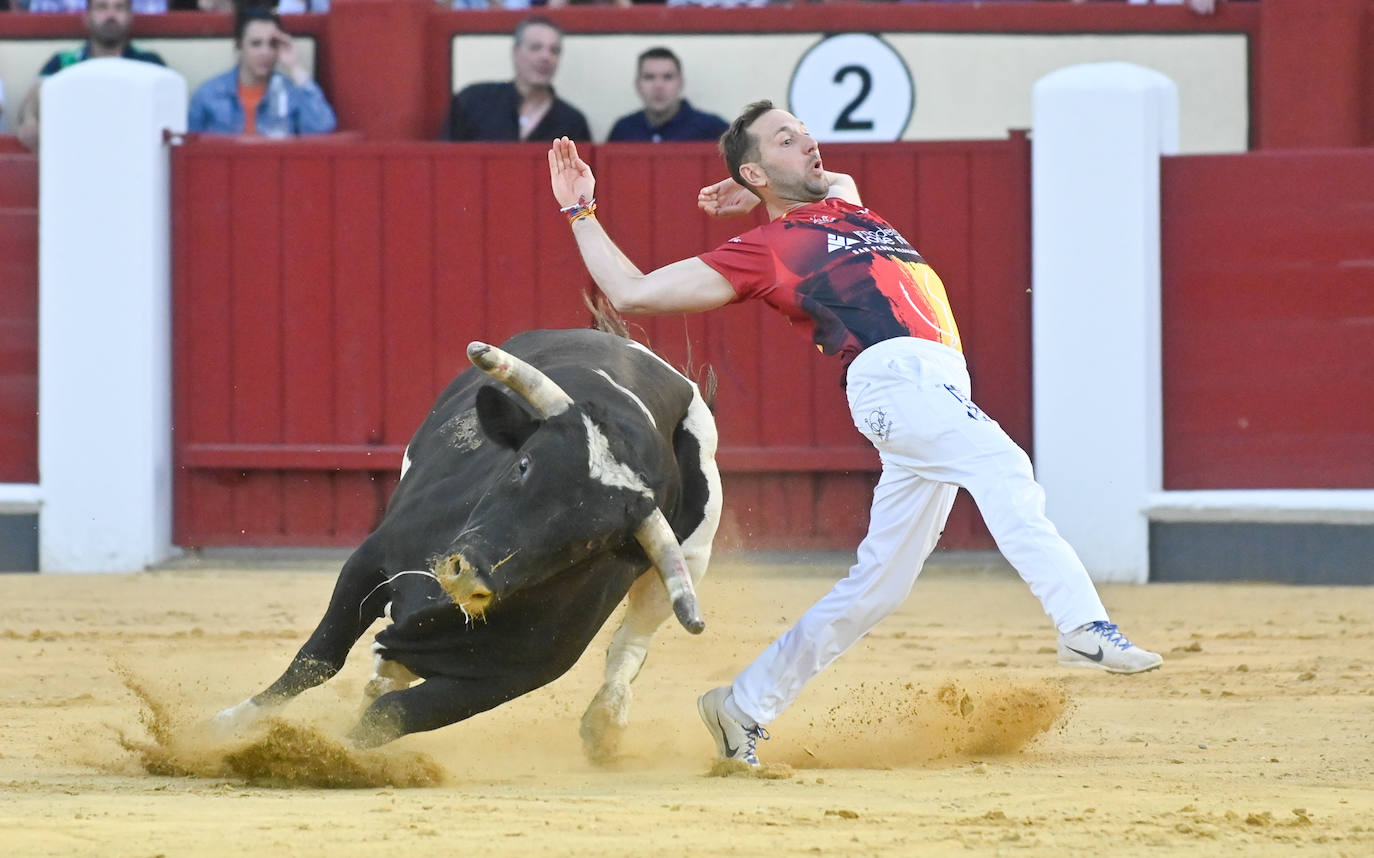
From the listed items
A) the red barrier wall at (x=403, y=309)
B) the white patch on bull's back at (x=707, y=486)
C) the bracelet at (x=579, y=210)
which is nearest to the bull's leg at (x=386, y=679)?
the white patch on bull's back at (x=707, y=486)

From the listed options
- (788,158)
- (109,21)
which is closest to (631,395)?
(788,158)

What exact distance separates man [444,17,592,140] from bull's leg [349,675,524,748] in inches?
205

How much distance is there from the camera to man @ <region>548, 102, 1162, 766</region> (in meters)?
4.30

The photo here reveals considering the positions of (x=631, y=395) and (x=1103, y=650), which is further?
(x=631, y=395)

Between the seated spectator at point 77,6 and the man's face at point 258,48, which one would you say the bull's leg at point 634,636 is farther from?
the seated spectator at point 77,6

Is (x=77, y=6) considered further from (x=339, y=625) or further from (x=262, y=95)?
(x=339, y=625)

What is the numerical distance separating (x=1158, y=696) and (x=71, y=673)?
3293 mm

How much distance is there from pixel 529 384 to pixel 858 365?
799mm

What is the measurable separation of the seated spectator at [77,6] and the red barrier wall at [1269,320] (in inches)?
205

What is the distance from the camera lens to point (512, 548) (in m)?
4.01

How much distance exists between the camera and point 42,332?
873 cm

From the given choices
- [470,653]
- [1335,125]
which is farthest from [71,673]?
[1335,125]

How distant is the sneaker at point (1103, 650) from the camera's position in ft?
13.2

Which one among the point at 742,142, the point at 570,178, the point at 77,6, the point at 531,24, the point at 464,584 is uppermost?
the point at 77,6
